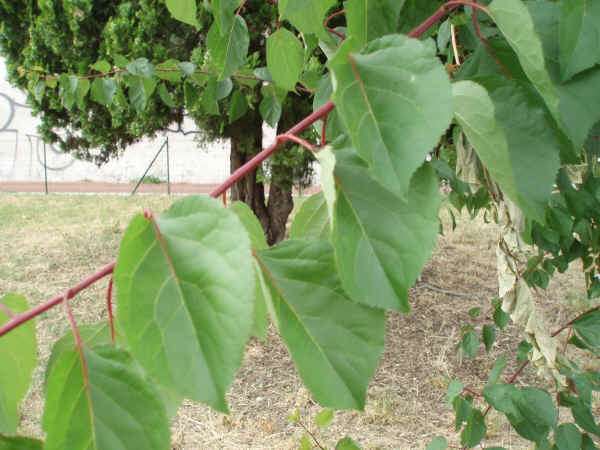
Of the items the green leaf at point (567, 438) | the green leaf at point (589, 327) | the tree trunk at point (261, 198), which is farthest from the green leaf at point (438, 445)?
the tree trunk at point (261, 198)

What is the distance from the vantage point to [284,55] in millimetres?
478

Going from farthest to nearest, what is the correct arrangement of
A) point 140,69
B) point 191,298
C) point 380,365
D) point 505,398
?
point 380,365 < point 140,69 < point 505,398 < point 191,298

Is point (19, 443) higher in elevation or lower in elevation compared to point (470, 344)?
higher

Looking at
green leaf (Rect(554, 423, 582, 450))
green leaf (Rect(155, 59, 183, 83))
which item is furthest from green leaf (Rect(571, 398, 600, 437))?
green leaf (Rect(155, 59, 183, 83))

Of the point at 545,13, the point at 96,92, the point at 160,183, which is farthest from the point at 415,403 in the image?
the point at 160,183

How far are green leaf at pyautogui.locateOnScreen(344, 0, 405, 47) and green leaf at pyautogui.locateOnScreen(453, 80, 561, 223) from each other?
3.2 inches

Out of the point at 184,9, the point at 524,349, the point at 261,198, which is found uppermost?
the point at 184,9

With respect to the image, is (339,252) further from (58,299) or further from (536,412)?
(536,412)

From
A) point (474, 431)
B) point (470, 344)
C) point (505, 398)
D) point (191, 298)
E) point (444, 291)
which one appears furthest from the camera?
point (444, 291)

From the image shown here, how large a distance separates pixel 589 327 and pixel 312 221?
1.92ft

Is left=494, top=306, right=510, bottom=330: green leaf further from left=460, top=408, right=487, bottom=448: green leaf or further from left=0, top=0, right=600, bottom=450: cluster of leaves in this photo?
left=0, top=0, right=600, bottom=450: cluster of leaves

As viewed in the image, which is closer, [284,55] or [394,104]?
[394,104]

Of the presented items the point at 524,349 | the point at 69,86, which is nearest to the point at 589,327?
the point at 524,349

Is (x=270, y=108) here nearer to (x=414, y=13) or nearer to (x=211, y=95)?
(x=211, y=95)
